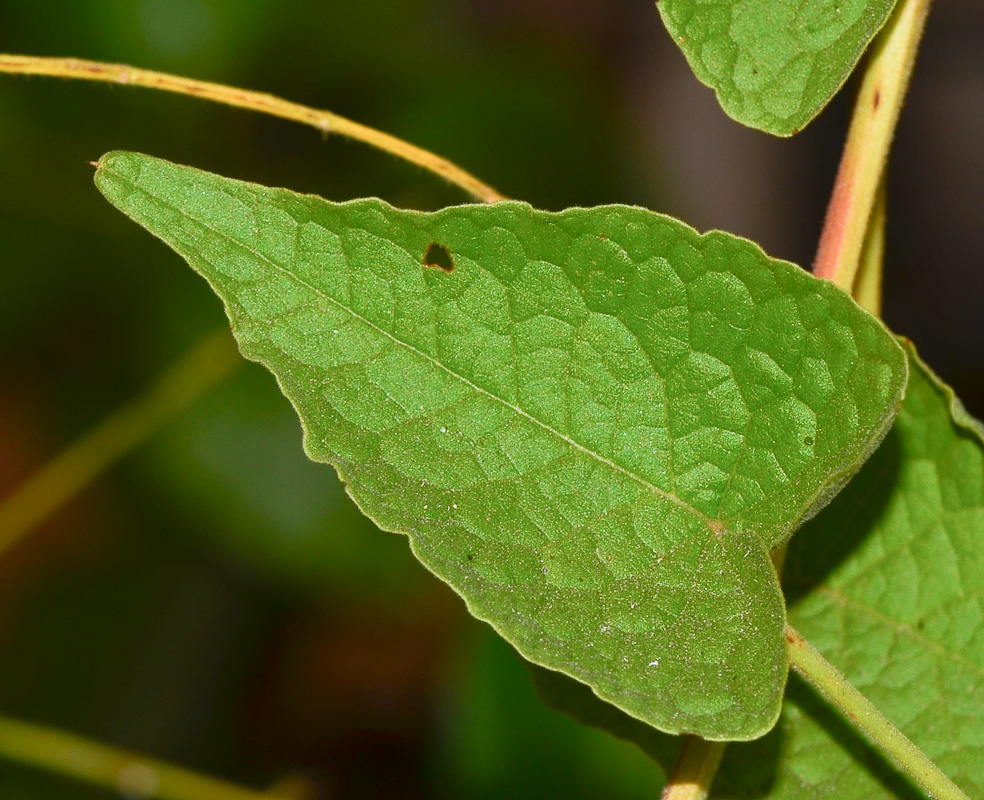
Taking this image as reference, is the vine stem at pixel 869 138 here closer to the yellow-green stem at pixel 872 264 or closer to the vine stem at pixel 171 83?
the yellow-green stem at pixel 872 264

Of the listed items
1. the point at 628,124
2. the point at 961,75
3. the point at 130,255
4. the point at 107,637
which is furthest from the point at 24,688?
the point at 961,75

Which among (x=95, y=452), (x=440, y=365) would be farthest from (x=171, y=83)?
(x=95, y=452)

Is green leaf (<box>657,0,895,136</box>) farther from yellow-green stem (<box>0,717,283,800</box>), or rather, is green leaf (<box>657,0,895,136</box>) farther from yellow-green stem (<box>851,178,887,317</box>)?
yellow-green stem (<box>0,717,283,800</box>)

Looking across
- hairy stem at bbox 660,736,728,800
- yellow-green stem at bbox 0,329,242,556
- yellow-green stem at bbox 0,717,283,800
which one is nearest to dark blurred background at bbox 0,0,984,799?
yellow-green stem at bbox 0,329,242,556

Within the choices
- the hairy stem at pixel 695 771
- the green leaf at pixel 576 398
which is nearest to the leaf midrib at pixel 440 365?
the green leaf at pixel 576 398

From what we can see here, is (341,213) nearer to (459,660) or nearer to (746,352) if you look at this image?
(746,352)

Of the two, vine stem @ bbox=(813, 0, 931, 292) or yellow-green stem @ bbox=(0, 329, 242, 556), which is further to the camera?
yellow-green stem @ bbox=(0, 329, 242, 556)
